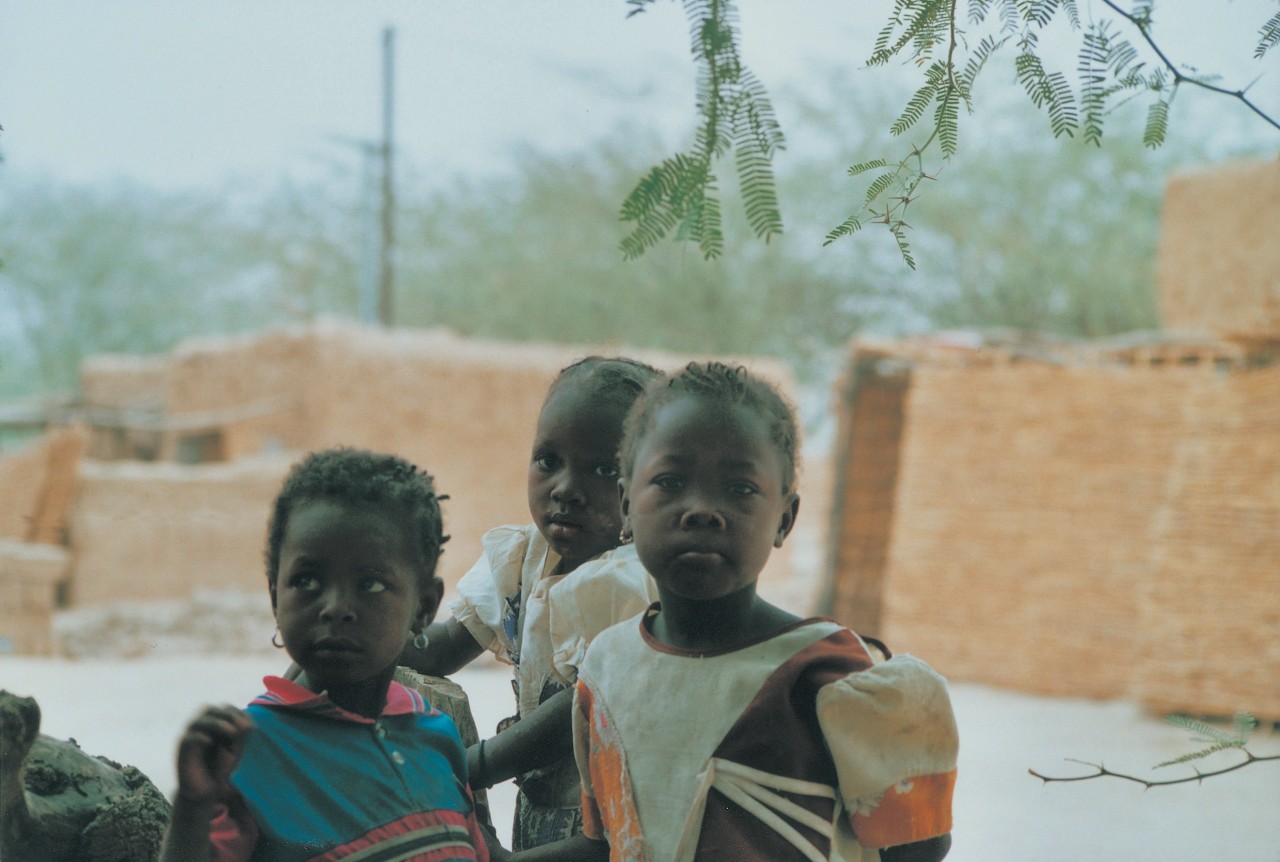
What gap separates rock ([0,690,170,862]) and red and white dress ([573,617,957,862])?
0.73 m

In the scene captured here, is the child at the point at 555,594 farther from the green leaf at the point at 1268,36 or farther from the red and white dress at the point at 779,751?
the green leaf at the point at 1268,36

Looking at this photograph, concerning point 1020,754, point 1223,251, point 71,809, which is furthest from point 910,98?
point 1223,251

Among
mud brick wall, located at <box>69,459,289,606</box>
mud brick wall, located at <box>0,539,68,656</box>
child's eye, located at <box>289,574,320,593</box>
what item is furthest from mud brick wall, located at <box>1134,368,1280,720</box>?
mud brick wall, located at <box>0,539,68,656</box>

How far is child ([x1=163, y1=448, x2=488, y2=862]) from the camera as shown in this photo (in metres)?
1.47

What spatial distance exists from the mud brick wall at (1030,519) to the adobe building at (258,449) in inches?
112

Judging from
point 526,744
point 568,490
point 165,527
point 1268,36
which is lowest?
point 165,527

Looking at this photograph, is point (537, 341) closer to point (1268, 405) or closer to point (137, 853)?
point (1268, 405)

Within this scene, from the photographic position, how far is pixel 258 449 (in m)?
13.2

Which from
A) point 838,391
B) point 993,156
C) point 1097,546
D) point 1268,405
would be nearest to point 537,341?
point 993,156

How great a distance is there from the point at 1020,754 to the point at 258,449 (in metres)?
8.57

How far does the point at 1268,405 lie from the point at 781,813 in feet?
24.3

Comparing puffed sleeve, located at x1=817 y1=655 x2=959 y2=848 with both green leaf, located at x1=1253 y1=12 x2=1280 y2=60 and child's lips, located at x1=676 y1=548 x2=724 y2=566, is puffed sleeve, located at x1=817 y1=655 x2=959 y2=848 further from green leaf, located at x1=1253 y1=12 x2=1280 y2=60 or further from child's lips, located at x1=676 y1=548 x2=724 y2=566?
green leaf, located at x1=1253 y1=12 x2=1280 y2=60

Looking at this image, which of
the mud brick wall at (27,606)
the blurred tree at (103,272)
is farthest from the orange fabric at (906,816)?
the blurred tree at (103,272)

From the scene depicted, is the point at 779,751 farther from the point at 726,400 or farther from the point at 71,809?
the point at 71,809
